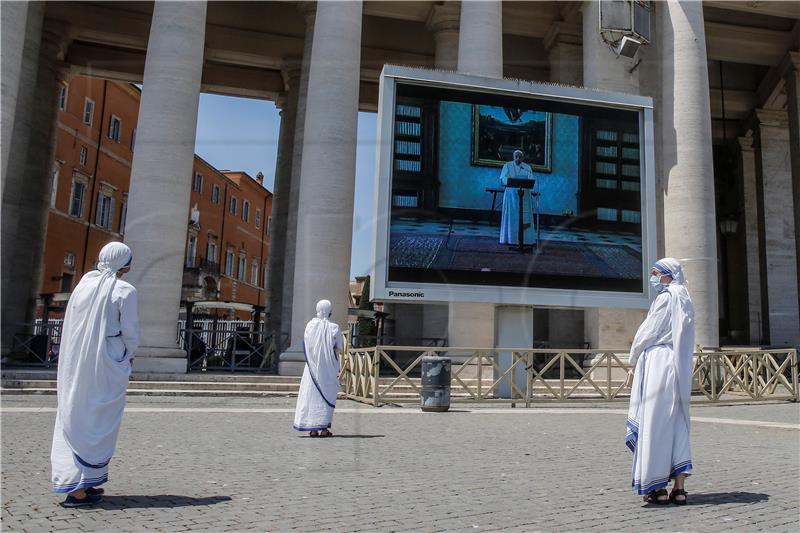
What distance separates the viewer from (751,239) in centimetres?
3716

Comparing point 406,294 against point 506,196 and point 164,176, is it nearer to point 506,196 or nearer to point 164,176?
point 506,196

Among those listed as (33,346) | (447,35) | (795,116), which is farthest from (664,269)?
(795,116)

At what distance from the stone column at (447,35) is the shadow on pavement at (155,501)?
74.2ft

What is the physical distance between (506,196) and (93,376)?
11833 mm

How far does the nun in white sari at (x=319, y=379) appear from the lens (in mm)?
10648

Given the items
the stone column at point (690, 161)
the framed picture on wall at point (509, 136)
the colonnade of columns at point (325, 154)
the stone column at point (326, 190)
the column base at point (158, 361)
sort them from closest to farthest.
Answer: the framed picture on wall at point (509, 136), the column base at point (158, 361), the colonnade of columns at point (325, 154), the stone column at point (326, 190), the stone column at point (690, 161)

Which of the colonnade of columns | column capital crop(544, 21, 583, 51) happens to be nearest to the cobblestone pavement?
the colonnade of columns

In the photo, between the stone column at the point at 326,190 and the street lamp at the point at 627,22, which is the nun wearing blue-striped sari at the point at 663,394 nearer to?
the stone column at the point at 326,190

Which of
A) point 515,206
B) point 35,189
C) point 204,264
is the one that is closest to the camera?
point 515,206

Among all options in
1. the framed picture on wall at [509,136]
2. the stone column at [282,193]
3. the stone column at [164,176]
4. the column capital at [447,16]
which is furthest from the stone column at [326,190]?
the stone column at [282,193]

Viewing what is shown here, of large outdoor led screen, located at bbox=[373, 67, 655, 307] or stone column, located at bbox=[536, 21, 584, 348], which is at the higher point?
stone column, located at bbox=[536, 21, 584, 348]

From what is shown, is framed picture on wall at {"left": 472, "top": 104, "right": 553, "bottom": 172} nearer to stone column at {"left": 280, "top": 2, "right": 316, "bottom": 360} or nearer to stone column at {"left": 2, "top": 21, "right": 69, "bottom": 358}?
stone column at {"left": 280, "top": 2, "right": 316, "bottom": 360}

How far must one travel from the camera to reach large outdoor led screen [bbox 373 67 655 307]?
15773 mm

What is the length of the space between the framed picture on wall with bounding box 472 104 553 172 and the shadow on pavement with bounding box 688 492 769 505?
10963mm
